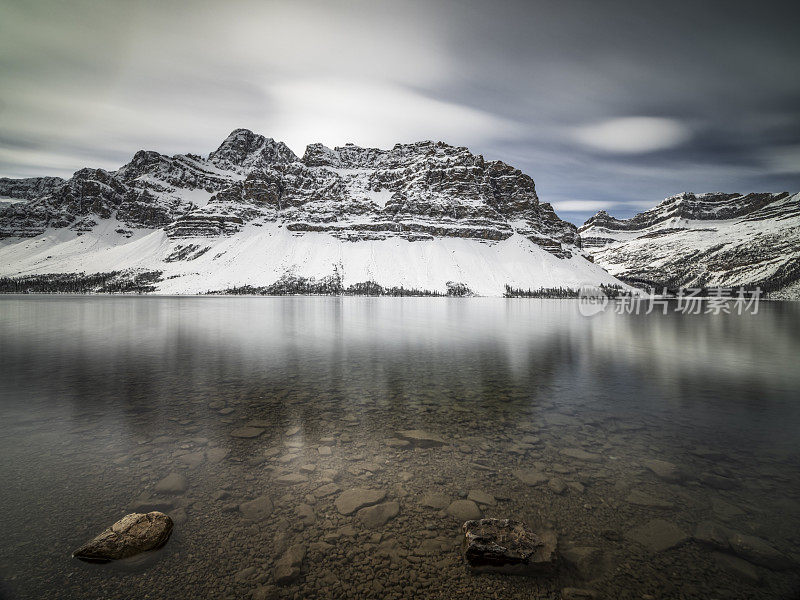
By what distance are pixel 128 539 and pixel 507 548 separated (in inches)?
298

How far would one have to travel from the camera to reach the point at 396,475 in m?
10.7

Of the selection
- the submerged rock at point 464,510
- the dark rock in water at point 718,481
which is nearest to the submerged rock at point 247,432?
the submerged rock at point 464,510

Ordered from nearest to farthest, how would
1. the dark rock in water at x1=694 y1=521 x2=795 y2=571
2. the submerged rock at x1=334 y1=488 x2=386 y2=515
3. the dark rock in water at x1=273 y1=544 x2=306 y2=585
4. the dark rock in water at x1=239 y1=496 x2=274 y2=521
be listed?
the dark rock in water at x1=273 y1=544 x2=306 y2=585 < the dark rock in water at x1=694 y1=521 x2=795 y2=571 < the dark rock in water at x1=239 y1=496 x2=274 y2=521 < the submerged rock at x1=334 y1=488 x2=386 y2=515

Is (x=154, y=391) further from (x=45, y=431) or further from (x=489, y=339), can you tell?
(x=489, y=339)

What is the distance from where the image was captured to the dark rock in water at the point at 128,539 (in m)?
7.03

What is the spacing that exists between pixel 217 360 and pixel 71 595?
23474mm

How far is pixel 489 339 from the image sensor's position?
43125 millimetres

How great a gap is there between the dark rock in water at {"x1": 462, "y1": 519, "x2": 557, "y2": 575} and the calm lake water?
29 centimetres

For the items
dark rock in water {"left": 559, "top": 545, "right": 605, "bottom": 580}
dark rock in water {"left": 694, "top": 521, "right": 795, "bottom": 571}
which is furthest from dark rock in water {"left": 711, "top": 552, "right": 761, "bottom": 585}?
dark rock in water {"left": 559, "top": 545, "right": 605, "bottom": 580}

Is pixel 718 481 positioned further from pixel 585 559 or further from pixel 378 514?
pixel 378 514

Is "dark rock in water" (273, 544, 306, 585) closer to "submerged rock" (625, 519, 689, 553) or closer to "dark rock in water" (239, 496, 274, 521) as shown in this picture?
"dark rock in water" (239, 496, 274, 521)

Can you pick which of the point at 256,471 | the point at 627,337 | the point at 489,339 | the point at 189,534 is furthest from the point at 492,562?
the point at 627,337

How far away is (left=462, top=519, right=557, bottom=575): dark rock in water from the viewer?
700 centimetres

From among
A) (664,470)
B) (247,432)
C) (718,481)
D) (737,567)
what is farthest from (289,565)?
(718,481)
